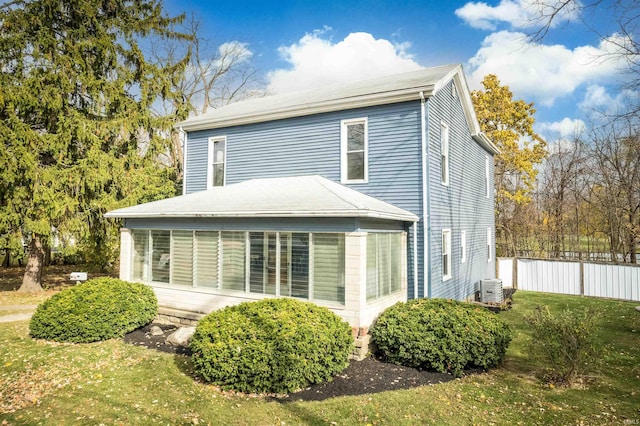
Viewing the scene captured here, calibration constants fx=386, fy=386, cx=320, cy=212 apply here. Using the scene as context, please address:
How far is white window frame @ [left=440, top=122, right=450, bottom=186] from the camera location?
1159cm

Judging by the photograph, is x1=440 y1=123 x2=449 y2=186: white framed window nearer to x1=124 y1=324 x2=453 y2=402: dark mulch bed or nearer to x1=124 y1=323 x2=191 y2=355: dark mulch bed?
x1=124 y1=324 x2=453 y2=402: dark mulch bed

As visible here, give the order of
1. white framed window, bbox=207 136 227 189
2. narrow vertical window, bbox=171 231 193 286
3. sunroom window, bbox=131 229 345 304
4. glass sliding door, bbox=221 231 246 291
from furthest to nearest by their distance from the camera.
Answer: white framed window, bbox=207 136 227 189, narrow vertical window, bbox=171 231 193 286, glass sliding door, bbox=221 231 246 291, sunroom window, bbox=131 229 345 304

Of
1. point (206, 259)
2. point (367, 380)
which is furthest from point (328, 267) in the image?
point (206, 259)

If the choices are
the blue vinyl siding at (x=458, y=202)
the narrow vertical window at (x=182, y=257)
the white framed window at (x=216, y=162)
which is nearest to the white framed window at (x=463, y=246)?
the blue vinyl siding at (x=458, y=202)

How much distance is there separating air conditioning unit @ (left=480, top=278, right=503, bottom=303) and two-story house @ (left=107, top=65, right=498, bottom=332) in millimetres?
871

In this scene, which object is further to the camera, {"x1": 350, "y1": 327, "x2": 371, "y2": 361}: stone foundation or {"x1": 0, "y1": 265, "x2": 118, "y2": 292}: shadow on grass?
{"x1": 0, "y1": 265, "x2": 118, "y2": 292}: shadow on grass

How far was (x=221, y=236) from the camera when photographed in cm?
1015

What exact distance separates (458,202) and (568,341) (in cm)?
701

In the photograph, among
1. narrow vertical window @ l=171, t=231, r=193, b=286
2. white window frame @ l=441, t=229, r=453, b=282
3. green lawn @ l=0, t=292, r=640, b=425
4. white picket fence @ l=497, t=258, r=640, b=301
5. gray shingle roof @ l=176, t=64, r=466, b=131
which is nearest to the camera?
→ green lawn @ l=0, t=292, r=640, b=425

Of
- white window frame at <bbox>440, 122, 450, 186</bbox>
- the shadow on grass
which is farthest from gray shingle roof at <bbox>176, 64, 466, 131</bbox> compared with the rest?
the shadow on grass

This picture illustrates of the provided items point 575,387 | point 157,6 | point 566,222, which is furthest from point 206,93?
point 575,387

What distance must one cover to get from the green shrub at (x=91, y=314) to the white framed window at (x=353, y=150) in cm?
658

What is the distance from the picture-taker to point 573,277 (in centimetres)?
1664

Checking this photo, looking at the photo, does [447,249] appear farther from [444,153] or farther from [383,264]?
[383,264]
